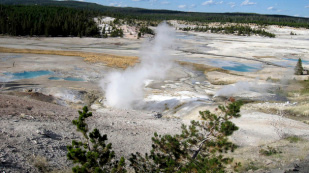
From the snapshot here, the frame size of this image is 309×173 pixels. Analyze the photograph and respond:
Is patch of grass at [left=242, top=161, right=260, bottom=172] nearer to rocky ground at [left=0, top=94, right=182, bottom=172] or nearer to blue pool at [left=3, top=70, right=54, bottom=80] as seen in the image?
rocky ground at [left=0, top=94, right=182, bottom=172]

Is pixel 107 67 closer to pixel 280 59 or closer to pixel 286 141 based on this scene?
pixel 286 141

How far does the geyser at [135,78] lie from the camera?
1982 centimetres

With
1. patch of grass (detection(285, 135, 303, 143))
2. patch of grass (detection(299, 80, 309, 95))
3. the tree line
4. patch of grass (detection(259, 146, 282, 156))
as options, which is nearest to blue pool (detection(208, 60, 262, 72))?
patch of grass (detection(299, 80, 309, 95))

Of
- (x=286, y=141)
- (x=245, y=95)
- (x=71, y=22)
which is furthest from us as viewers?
(x=71, y=22)

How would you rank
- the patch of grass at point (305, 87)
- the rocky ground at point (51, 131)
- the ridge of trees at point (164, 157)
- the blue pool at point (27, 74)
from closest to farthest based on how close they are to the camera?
the ridge of trees at point (164, 157) → the rocky ground at point (51, 131) → the patch of grass at point (305, 87) → the blue pool at point (27, 74)

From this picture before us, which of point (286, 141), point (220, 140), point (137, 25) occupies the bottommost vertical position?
point (286, 141)

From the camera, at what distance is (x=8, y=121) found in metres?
11.9

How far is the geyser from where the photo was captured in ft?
65.0

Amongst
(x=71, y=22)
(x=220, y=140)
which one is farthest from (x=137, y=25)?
(x=220, y=140)

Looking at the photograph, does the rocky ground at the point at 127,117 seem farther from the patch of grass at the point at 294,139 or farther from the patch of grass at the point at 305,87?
the patch of grass at the point at 305,87

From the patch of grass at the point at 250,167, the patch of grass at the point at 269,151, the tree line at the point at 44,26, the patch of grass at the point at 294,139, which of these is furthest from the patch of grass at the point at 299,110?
the tree line at the point at 44,26

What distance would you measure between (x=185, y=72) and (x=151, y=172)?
25287 millimetres

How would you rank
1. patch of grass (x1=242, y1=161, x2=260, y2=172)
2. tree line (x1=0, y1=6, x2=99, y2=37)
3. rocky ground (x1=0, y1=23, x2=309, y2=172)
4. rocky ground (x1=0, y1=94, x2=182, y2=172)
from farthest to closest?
tree line (x1=0, y1=6, x2=99, y2=37) → patch of grass (x1=242, y1=161, x2=260, y2=172) → rocky ground (x1=0, y1=23, x2=309, y2=172) → rocky ground (x1=0, y1=94, x2=182, y2=172)

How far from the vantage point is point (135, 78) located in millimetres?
26547
